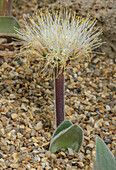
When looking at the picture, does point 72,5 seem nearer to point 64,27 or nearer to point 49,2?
point 49,2

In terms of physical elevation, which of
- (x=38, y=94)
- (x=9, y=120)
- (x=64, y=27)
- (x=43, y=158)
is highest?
(x=64, y=27)

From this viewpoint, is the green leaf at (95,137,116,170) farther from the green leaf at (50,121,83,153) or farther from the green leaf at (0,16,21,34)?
the green leaf at (0,16,21,34)

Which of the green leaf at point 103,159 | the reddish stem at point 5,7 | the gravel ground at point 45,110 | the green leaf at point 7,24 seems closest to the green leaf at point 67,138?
the gravel ground at point 45,110

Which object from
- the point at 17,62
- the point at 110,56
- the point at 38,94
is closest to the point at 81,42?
the point at 38,94

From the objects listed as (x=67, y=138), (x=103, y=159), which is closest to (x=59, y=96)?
(x=67, y=138)

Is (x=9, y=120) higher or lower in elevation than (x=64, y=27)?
lower

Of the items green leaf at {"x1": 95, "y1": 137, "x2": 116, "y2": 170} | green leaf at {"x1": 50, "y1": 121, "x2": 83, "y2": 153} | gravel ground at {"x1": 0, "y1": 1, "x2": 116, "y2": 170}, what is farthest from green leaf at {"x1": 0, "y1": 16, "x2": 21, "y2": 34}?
green leaf at {"x1": 95, "y1": 137, "x2": 116, "y2": 170}
